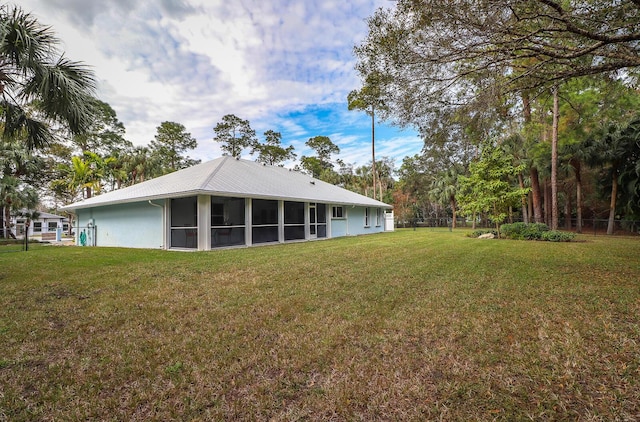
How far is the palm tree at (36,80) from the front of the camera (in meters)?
5.69

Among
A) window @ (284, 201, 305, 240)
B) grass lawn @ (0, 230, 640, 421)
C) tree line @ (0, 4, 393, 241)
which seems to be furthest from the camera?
window @ (284, 201, 305, 240)

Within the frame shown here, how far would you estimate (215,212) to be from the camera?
12.0 m

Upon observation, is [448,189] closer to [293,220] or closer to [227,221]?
[293,220]

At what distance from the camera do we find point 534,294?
191 inches

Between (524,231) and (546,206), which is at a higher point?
(546,206)

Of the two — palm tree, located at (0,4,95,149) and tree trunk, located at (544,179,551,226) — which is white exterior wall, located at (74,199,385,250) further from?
tree trunk, located at (544,179,551,226)

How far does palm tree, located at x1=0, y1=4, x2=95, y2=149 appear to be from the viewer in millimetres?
5691

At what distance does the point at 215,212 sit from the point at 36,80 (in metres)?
6.69

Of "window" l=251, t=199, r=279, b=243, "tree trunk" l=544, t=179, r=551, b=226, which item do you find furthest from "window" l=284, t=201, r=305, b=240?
"tree trunk" l=544, t=179, r=551, b=226

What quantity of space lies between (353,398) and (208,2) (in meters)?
11.7

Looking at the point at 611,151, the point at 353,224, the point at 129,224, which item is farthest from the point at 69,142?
the point at 611,151

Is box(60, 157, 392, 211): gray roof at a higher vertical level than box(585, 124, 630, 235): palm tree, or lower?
lower

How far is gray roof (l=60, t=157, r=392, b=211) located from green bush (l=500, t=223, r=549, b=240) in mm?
8474

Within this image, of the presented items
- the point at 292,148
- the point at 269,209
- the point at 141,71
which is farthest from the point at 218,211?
the point at 292,148
